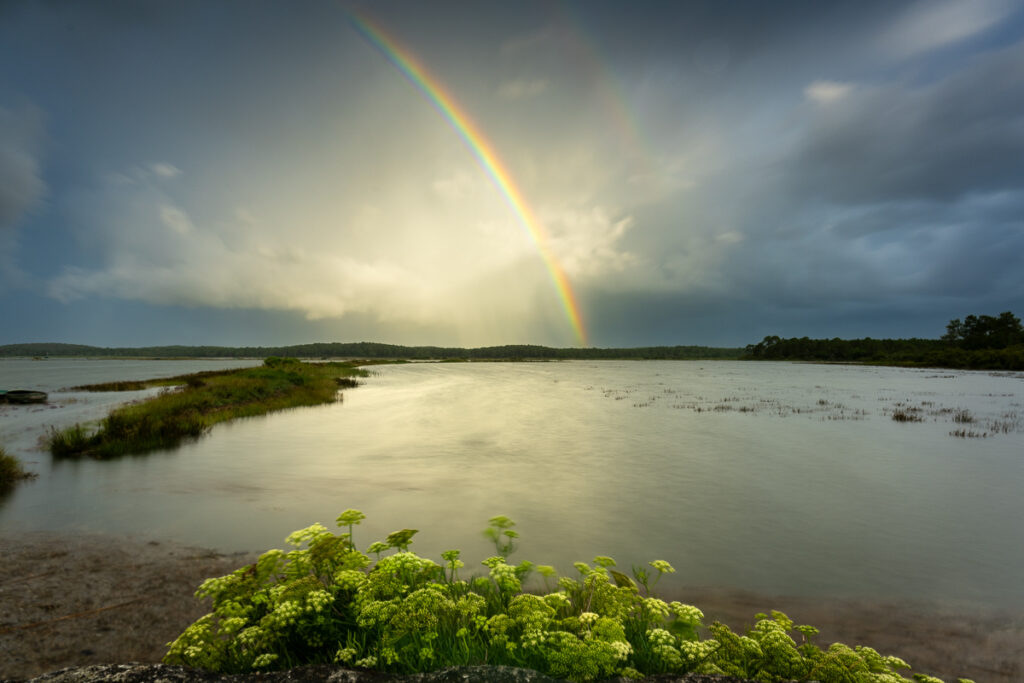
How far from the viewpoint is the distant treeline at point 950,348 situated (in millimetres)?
105438

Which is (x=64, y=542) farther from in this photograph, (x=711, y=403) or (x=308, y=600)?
(x=711, y=403)

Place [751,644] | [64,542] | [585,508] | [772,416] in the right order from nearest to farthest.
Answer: [751,644] < [64,542] < [585,508] < [772,416]

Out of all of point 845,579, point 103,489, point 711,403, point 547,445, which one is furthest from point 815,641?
point 711,403

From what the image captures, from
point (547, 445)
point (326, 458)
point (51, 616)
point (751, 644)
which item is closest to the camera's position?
point (751, 644)

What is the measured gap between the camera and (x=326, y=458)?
59.2ft

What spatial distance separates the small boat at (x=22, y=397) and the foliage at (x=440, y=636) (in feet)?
153

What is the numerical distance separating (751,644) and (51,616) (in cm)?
994

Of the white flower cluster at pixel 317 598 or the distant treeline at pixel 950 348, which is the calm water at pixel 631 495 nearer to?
the white flower cluster at pixel 317 598

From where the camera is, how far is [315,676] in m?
3.39

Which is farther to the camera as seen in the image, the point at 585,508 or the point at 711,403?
the point at 711,403

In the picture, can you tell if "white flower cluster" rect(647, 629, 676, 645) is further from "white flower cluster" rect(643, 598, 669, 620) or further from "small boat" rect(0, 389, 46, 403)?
"small boat" rect(0, 389, 46, 403)

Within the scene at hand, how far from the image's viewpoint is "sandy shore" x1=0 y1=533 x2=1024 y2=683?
18.4ft

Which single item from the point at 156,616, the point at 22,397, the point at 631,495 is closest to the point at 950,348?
the point at 631,495

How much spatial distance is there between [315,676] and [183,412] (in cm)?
→ 2887
